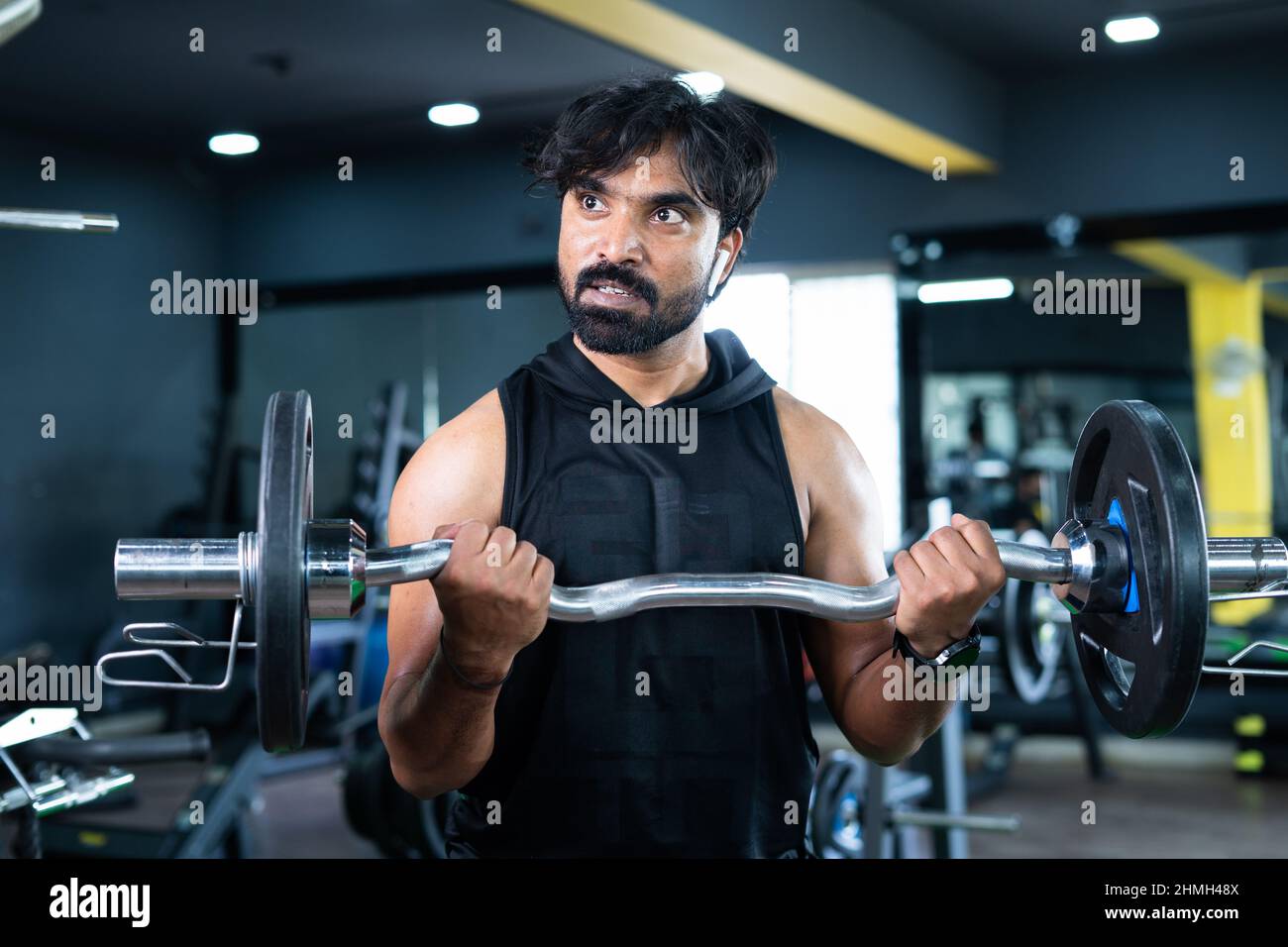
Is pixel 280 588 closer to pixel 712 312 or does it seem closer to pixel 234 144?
pixel 712 312

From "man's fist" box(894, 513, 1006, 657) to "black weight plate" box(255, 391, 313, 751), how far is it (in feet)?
1.88

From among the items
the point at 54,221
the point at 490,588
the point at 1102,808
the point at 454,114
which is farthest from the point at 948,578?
the point at 454,114

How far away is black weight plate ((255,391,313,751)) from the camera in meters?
1.08

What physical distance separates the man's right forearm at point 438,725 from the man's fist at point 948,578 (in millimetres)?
407

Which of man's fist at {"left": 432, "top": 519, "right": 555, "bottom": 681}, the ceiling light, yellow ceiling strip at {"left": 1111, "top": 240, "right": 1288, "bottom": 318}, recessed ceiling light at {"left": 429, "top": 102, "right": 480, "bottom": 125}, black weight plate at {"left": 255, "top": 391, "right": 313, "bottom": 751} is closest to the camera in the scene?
black weight plate at {"left": 255, "top": 391, "right": 313, "bottom": 751}

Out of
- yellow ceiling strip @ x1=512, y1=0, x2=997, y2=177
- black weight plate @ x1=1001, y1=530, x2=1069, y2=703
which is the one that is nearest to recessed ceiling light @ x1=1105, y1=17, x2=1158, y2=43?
yellow ceiling strip @ x1=512, y1=0, x2=997, y2=177

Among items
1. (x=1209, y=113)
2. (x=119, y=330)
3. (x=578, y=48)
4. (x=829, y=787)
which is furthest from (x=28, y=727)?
(x=119, y=330)

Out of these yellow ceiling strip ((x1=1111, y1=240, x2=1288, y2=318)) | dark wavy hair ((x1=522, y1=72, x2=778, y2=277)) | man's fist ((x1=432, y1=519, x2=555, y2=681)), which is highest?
yellow ceiling strip ((x1=1111, y1=240, x2=1288, y2=318))

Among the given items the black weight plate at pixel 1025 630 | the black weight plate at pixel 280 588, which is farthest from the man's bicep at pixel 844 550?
the black weight plate at pixel 1025 630

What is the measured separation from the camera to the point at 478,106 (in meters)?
5.81

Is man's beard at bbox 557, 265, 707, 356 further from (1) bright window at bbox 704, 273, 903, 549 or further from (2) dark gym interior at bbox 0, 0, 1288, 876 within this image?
(1) bright window at bbox 704, 273, 903, 549

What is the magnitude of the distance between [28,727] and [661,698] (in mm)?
728

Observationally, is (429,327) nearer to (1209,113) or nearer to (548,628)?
(1209,113)

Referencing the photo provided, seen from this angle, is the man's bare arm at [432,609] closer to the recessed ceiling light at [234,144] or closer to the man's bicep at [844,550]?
the man's bicep at [844,550]
